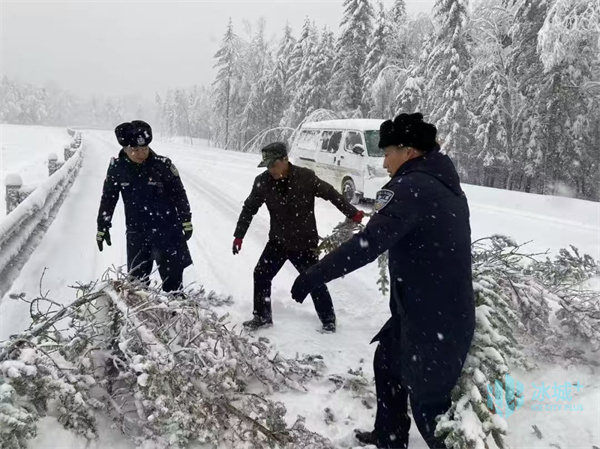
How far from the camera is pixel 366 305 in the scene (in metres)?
5.38

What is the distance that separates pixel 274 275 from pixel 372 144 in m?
7.67

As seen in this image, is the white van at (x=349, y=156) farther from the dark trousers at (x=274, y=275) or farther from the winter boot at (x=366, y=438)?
the winter boot at (x=366, y=438)

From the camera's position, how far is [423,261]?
2238 millimetres

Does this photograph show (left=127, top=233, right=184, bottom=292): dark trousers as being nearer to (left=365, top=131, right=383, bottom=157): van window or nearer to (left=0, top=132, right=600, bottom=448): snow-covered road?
(left=0, top=132, right=600, bottom=448): snow-covered road

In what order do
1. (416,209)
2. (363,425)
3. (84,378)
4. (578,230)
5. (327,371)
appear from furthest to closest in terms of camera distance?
(578,230)
(327,371)
(363,425)
(84,378)
(416,209)

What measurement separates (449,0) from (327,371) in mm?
26349

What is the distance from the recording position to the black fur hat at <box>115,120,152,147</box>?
3.78 meters

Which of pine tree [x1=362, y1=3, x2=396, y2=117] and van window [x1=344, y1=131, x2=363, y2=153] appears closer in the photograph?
van window [x1=344, y1=131, x2=363, y2=153]

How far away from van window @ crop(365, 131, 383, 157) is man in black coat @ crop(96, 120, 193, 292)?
7.73m

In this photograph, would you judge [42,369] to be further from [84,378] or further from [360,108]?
[360,108]

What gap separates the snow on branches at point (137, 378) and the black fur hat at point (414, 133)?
69.6 inches

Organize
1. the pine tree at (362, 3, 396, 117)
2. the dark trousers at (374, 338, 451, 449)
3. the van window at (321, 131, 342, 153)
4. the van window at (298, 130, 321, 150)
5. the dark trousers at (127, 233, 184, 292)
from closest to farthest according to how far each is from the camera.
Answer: the dark trousers at (374, 338, 451, 449) < the dark trousers at (127, 233, 184, 292) < the van window at (321, 131, 342, 153) < the van window at (298, 130, 321, 150) < the pine tree at (362, 3, 396, 117)

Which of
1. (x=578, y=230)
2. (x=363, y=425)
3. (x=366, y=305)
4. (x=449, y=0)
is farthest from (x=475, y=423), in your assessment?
(x=449, y=0)

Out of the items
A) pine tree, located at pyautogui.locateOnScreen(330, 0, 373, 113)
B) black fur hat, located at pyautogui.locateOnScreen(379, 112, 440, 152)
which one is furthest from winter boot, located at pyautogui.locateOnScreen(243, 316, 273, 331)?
pine tree, located at pyautogui.locateOnScreen(330, 0, 373, 113)
